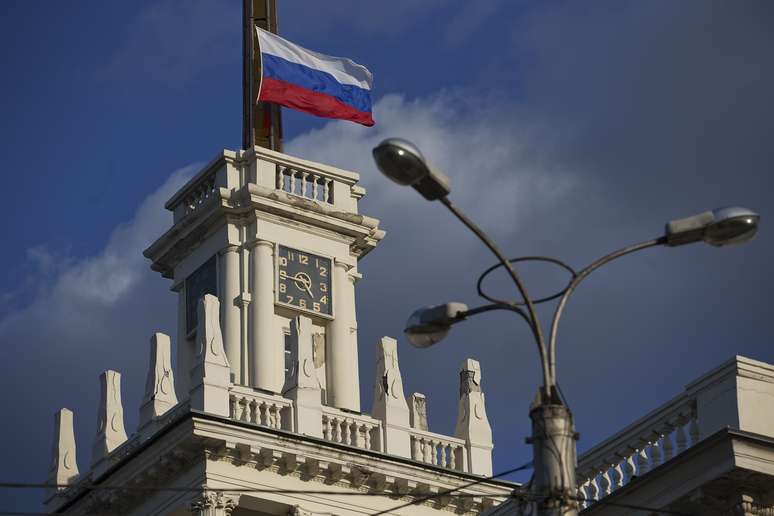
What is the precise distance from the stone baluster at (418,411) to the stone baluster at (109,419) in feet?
22.3

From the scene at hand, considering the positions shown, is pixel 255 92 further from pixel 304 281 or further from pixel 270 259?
pixel 304 281

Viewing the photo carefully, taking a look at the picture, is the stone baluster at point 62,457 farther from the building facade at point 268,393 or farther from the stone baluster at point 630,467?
the stone baluster at point 630,467

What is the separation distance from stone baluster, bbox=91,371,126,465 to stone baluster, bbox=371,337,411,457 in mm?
6052

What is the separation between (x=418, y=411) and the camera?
178ft

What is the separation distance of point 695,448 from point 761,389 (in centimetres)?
146

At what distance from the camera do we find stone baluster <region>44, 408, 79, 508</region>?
53.4 metres

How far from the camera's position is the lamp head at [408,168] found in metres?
23.5

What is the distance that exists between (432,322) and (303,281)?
29.6 meters

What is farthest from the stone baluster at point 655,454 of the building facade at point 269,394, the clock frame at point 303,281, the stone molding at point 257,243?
the stone molding at point 257,243

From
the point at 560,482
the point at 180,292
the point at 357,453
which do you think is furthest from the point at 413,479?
the point at 560,482

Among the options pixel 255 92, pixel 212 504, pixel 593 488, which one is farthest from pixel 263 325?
pixel 593 488

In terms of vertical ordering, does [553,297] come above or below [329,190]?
below

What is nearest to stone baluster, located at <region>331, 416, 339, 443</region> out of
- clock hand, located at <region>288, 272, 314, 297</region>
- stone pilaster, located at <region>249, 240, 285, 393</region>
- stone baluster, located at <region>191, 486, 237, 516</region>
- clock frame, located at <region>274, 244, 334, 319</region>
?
stone pilaster, located at <region>249, 240, 285, 393</region>

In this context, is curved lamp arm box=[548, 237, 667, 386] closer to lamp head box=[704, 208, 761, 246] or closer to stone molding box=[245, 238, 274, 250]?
lamp head box=[704, 208, 761, 246]
